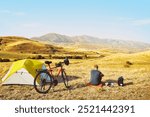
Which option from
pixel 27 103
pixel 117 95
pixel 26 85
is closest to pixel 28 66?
pixel 26 85

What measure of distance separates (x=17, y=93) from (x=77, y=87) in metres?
3.60

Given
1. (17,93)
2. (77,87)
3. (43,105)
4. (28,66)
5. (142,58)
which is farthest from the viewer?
(142,58)

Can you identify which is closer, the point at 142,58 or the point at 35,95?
the point at 35,95

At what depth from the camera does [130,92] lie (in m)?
16.9

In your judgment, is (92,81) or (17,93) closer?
(17,93)

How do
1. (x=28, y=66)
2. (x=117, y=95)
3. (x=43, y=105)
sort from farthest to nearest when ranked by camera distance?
(x=28, y=66), (x=117, y=95), (x=43, y=105)

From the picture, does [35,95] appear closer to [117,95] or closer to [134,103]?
[117,95]

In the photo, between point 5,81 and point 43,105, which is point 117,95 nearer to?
point 43,105

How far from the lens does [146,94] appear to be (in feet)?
53.6

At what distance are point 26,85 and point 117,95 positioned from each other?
20.9 ft

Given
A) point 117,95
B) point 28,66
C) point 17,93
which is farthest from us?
point 28,66

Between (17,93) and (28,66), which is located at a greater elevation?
(28,66)

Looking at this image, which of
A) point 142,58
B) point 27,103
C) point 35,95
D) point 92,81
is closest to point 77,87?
point 92,81

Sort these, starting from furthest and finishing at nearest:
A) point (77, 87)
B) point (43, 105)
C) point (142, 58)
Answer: point (142, 58) → point (77, 87) → point (43, 105)
